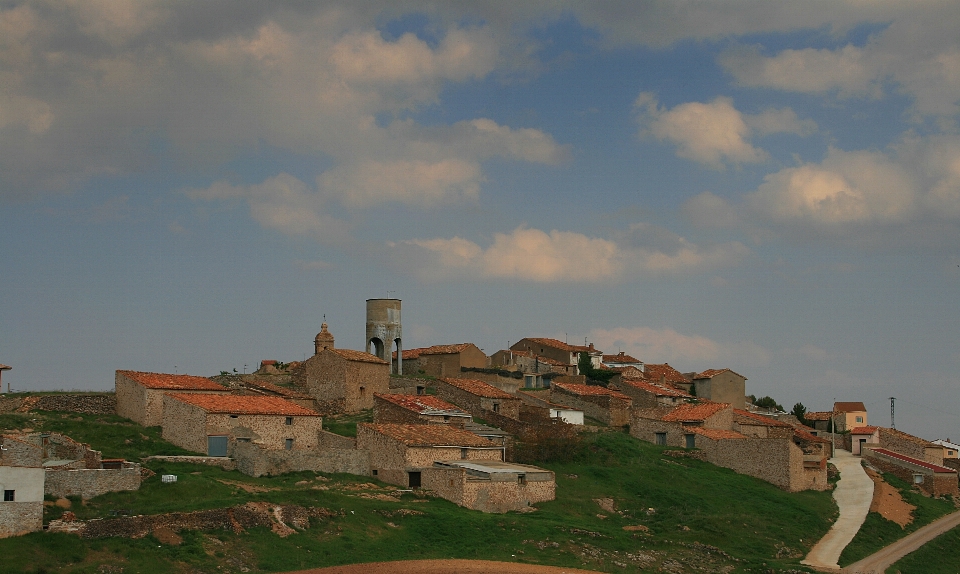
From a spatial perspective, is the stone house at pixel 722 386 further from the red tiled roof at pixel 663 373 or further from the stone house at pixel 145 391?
the stone house at pixel 145 391

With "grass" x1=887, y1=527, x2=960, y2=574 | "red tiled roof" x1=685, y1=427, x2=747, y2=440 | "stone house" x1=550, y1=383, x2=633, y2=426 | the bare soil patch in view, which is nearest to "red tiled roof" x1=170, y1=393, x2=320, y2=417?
"stone house" x1=550, y1=383, x2=633, y2=426

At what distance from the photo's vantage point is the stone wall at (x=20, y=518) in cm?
3494

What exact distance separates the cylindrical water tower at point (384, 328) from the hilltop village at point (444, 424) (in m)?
0.10

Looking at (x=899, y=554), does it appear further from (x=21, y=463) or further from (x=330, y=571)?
(x=21, y=463)

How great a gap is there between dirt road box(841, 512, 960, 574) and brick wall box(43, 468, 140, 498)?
102 feet

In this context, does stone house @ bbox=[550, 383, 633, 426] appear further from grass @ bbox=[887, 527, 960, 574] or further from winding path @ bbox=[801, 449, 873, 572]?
grass @ bbox=[887, 527, 960, 574]

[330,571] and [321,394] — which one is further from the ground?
[321,394]

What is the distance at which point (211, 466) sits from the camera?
48000mm

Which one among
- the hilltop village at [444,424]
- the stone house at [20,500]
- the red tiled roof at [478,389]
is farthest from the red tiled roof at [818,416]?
the stone house at [20,500]

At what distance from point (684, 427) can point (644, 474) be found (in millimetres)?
11360

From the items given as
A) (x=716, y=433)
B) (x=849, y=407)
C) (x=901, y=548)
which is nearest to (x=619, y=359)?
(x=849, y=407)

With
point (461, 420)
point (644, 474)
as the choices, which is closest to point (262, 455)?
point (461, 420)

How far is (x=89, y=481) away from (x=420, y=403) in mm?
24745

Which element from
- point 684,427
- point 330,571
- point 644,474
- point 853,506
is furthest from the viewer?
point 684,427
